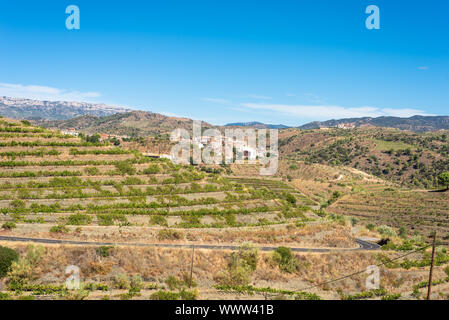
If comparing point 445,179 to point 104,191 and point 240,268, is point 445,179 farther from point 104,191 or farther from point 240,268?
point 104,191

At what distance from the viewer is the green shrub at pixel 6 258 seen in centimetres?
2848

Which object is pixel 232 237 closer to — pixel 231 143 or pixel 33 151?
pixel 33 151

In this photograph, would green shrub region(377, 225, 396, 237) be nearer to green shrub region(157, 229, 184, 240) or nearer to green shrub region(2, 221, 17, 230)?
green shrub region(157, 229, 184, 240)

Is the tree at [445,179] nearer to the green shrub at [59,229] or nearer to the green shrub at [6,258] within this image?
the green shrub at [59,229]

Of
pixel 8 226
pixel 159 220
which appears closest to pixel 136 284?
pixel 159 220

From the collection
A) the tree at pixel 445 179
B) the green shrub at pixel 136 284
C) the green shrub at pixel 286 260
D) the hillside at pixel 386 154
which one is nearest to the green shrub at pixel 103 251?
the green shrub at pixel 136 284

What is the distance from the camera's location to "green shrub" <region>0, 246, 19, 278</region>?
93.5ft

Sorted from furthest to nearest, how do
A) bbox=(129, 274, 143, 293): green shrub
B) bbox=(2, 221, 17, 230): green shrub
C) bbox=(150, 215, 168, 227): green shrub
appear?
1. bbox=(150, 215, 168, 227): green shrub
2. bbox=(2, 221, 17, 230): green shrub
3. bbox=(129, 274, 143, 293): green shrub

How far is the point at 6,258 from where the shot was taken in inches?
1134

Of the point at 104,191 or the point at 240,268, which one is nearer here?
the point at 240,268

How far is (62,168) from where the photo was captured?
49.7 meters

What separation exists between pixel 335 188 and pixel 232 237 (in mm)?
60814

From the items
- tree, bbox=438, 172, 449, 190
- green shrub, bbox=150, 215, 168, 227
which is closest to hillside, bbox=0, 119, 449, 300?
green shrub, bbox=150, 215, 168, 227
